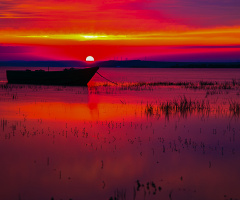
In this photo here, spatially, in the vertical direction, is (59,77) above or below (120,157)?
above

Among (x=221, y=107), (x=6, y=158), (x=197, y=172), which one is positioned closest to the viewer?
(x=197, y=172)

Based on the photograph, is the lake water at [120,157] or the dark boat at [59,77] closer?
the lake water at [120,157]

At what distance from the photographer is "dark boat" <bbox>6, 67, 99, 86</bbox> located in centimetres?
4262

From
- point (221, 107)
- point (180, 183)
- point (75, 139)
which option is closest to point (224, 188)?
point (180, 183)

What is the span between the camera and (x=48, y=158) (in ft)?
31.6

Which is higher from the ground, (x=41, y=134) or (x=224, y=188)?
(x=41, y=134)

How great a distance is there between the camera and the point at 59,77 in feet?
143

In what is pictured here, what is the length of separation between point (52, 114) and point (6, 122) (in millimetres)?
3156

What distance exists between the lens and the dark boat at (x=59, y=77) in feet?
140

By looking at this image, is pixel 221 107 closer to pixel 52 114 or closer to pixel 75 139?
pixel 52 114

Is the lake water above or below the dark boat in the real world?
below

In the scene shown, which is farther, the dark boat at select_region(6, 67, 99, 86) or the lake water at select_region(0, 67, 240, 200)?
the dark boat at select_region(6, 67, 99, 86)

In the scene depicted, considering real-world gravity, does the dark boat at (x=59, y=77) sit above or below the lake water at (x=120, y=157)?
above

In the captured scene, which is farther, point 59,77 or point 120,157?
point 59,77
